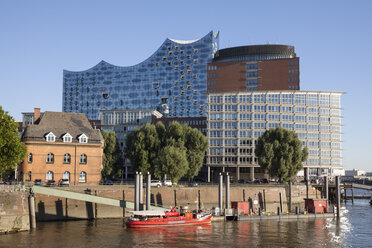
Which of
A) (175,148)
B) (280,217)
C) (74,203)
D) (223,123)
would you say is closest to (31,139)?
(74,203)

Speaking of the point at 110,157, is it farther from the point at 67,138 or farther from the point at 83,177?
the point at 67,138

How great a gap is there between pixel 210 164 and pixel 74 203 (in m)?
82.6

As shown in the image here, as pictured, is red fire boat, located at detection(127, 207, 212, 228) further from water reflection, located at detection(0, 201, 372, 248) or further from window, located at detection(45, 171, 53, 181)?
window, located at detection(45, 171, 53, 181)

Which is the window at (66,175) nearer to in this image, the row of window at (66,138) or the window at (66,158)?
the window at (66,158)

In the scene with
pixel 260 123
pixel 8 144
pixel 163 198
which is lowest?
pixel 163 198

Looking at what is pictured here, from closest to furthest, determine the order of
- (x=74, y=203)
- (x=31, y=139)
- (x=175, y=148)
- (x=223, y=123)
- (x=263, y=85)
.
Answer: (x=74, y=203) < (x=31, y=139) < (x=175, y=148) < (x=223, y=123) < (x=263, y=85)

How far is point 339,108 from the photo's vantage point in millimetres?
155875

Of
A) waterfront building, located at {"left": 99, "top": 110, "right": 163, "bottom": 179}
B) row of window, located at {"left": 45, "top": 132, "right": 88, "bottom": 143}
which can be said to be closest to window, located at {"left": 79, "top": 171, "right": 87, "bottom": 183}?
row of window, located at {"left": 45, "top": 132, "right": 88, "bottom": 143}

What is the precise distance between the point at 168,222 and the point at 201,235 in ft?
29.8

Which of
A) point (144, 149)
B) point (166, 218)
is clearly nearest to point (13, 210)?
point (166, 218)

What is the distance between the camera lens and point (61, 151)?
89125mm

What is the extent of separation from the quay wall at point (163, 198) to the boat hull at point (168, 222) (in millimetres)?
7333

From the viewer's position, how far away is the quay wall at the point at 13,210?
60.2m

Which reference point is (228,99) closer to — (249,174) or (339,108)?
(249,174)
